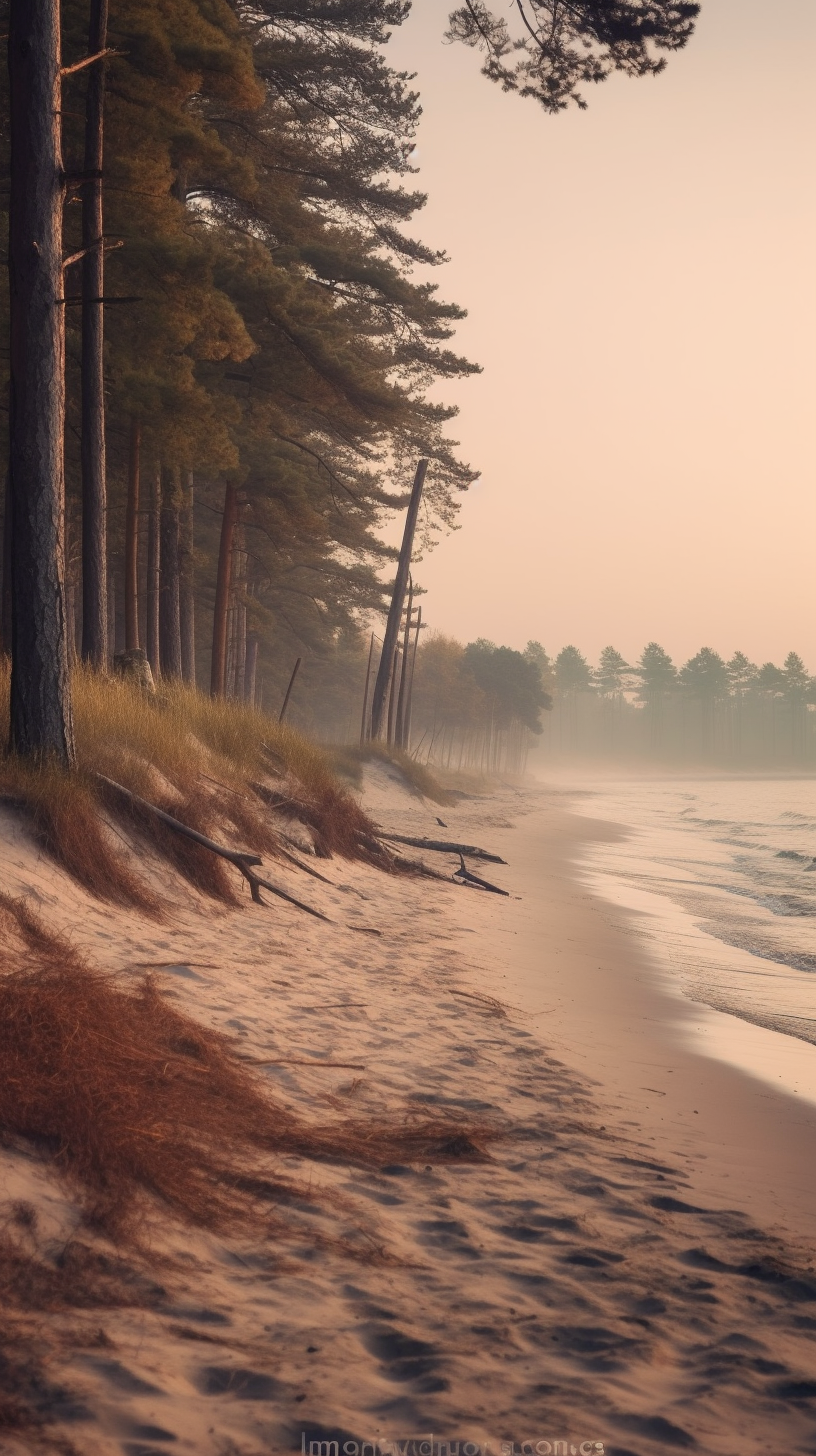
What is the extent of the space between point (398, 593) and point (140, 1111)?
30.3 metres

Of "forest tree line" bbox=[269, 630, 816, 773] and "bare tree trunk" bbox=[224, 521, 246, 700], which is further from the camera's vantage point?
"forest tree line" bbox=[269, 630, 816, 773]

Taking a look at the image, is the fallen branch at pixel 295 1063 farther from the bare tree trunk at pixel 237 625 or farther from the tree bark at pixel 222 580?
the bare tree trunk at pixel 237 625

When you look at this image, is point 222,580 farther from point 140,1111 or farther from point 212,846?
point 140,1111

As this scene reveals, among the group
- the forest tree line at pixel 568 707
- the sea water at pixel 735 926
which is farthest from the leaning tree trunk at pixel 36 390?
the forest tree line at pixel 568 707

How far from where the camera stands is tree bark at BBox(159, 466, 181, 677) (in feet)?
67.7

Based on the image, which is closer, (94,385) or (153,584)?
(94,385)

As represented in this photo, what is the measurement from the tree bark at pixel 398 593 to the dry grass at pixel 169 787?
18.3 m

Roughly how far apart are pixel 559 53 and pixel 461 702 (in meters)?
71.1

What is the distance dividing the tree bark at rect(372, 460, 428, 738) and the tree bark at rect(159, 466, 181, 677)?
11.7 m

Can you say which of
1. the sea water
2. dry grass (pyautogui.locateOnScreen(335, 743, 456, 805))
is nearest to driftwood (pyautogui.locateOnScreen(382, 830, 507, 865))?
the sea water

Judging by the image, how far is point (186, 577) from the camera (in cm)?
2342

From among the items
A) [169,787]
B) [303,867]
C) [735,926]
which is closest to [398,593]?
[735,926]

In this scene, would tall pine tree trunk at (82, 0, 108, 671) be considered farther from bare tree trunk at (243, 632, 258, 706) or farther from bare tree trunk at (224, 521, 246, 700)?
bare tree trunk at (243, 632, 258, 706)

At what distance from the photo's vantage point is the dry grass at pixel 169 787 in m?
6.96
